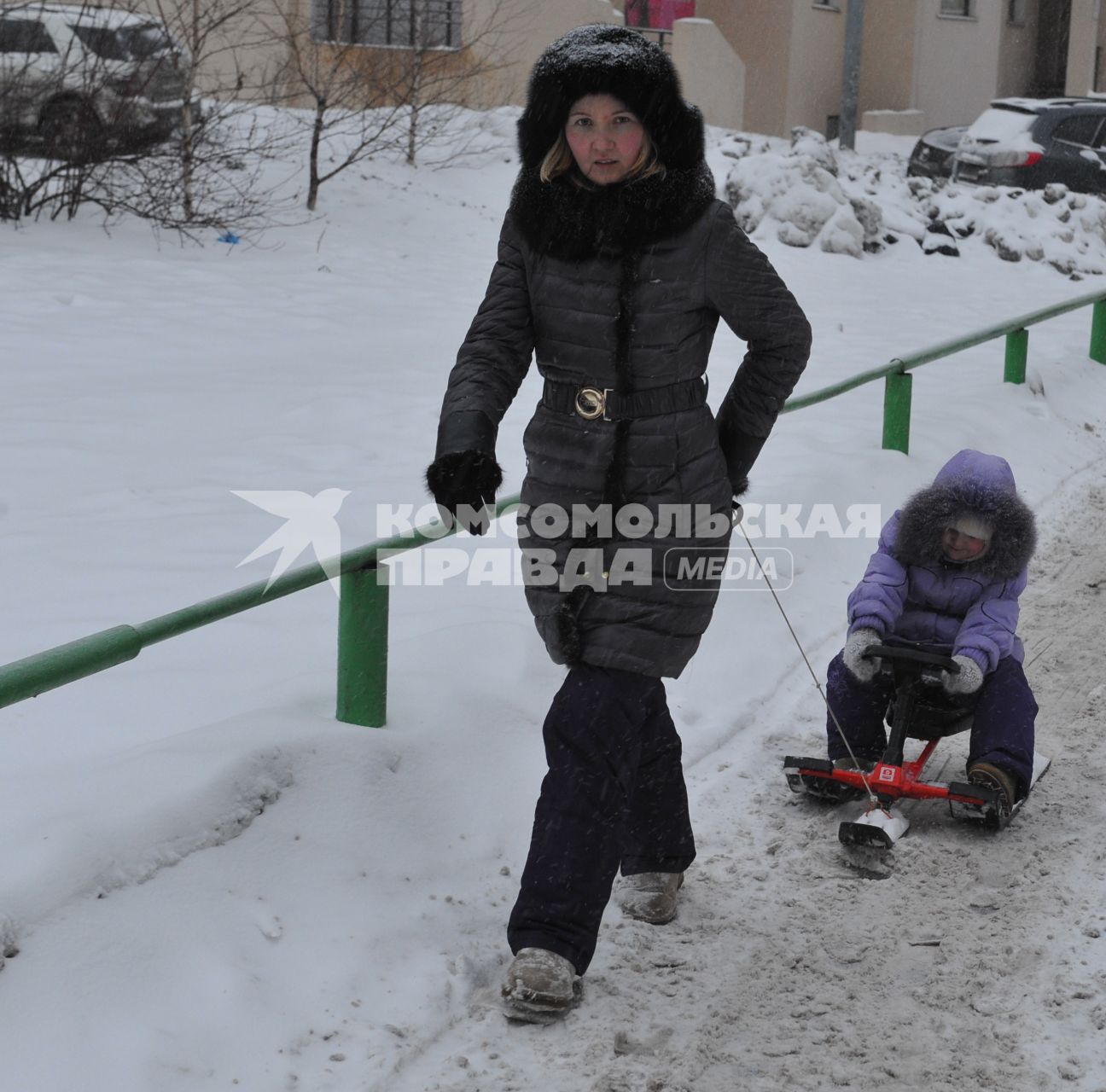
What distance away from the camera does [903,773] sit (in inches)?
152

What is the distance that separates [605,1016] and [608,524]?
996 millimetres

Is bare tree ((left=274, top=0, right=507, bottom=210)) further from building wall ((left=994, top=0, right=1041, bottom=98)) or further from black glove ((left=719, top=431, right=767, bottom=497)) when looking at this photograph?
building wall ((left=994, top=0, right=1041, bottom=98))

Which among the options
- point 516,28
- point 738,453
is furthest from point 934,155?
point 738,453

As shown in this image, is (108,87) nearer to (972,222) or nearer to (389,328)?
(389,328)

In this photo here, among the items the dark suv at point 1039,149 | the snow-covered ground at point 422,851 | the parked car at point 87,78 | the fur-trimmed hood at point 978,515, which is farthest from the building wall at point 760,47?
the fur-trimmed hood at point 978,515

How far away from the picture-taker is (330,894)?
3199mm

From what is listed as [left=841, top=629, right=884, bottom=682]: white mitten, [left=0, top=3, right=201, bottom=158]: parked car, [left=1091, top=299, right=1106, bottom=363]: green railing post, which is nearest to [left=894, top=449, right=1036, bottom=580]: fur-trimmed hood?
[left=841, top=629, right=884, bottom=682]: white mitten

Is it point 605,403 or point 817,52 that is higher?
point 817,52

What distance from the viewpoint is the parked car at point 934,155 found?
18.8 metres

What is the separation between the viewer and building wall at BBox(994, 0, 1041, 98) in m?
29.2

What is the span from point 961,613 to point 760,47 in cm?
2243

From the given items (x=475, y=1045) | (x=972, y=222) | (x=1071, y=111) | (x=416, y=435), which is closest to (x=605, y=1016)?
(x=475, y=1045)

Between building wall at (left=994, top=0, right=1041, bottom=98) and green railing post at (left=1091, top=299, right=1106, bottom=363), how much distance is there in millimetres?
20476

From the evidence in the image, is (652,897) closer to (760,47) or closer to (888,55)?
(760,47)
